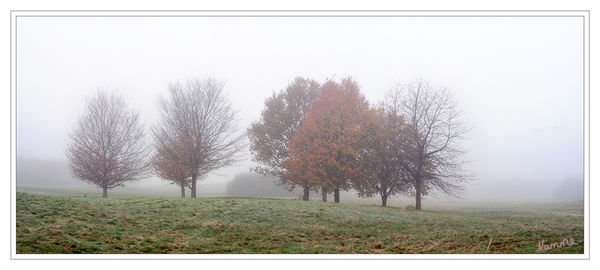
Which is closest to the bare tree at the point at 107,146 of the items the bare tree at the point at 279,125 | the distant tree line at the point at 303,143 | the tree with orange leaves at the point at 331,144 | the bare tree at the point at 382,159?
the distant tree line at the point at 303,143

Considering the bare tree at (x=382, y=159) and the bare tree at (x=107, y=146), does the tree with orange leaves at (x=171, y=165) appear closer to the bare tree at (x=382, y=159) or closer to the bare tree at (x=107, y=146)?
the bare tree at (x=107, y=146)

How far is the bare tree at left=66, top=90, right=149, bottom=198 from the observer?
851 inches

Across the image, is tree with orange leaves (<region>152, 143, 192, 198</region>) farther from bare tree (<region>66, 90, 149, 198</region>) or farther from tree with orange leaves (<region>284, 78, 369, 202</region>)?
tree with orange leaves (<region>284, 78, 369, 202</region>)

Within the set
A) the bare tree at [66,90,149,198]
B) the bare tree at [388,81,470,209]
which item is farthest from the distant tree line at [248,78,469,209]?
the bare tree at [66,90,149,198]

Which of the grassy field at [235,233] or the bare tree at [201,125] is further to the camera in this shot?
the bare tree at [201,125]

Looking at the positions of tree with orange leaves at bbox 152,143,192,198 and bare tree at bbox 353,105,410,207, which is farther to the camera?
tree with orange leaves at bbox 152,143,192,198

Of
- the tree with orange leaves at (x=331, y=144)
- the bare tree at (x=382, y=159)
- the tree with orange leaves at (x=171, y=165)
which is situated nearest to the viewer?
the tree with orange leaves at (x=331, y=144)

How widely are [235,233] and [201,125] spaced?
13184mm

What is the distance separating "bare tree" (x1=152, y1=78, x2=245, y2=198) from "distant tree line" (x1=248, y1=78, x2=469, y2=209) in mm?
4134

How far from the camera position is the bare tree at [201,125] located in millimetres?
21984

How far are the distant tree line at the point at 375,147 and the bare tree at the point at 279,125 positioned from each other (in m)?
0.57

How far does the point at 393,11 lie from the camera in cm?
1050

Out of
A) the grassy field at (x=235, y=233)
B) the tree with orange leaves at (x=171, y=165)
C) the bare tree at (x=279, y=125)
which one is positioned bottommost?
the grassy field at (x=235, y=233)

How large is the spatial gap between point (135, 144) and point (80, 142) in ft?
11.0
